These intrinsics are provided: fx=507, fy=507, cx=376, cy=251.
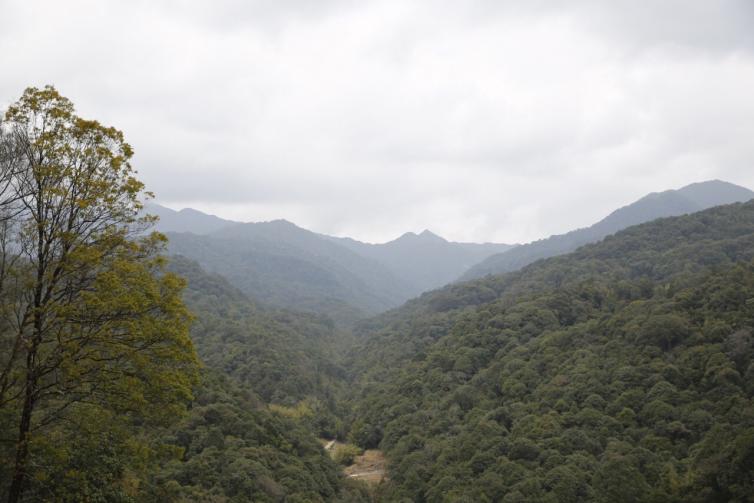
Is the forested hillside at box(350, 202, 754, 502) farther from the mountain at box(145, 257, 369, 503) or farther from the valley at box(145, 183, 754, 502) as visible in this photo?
the mountain at box(145, 257, 369, 503)

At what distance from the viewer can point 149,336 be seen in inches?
380

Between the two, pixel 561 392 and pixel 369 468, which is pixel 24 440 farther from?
pixel 369 468

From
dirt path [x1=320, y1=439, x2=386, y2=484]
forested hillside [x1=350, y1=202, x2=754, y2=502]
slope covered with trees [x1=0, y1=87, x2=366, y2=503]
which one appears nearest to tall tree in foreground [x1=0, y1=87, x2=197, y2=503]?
slope covered with trees [x1=0, y1=87, x2=366, y2=503]

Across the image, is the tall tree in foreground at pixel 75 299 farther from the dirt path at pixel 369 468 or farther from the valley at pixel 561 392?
the dirt path at pixel 369 468

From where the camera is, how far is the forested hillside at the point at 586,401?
26422 mm

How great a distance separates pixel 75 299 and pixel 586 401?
33283 mm

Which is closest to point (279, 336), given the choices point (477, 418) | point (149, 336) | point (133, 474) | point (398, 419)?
point (398, 419)

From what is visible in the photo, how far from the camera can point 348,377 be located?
8688 cm

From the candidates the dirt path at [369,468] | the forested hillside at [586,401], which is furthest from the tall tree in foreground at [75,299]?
the dirt path at [369,468]

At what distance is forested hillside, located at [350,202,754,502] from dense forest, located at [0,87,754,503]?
0.52ft

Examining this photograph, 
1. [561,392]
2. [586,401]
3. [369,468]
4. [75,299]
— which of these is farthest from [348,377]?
[75,299]

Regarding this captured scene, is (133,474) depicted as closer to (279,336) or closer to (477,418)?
(477,418)

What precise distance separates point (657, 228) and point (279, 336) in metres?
67.7

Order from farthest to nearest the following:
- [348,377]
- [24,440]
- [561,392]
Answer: [348,377], [561,392], [24,440]
